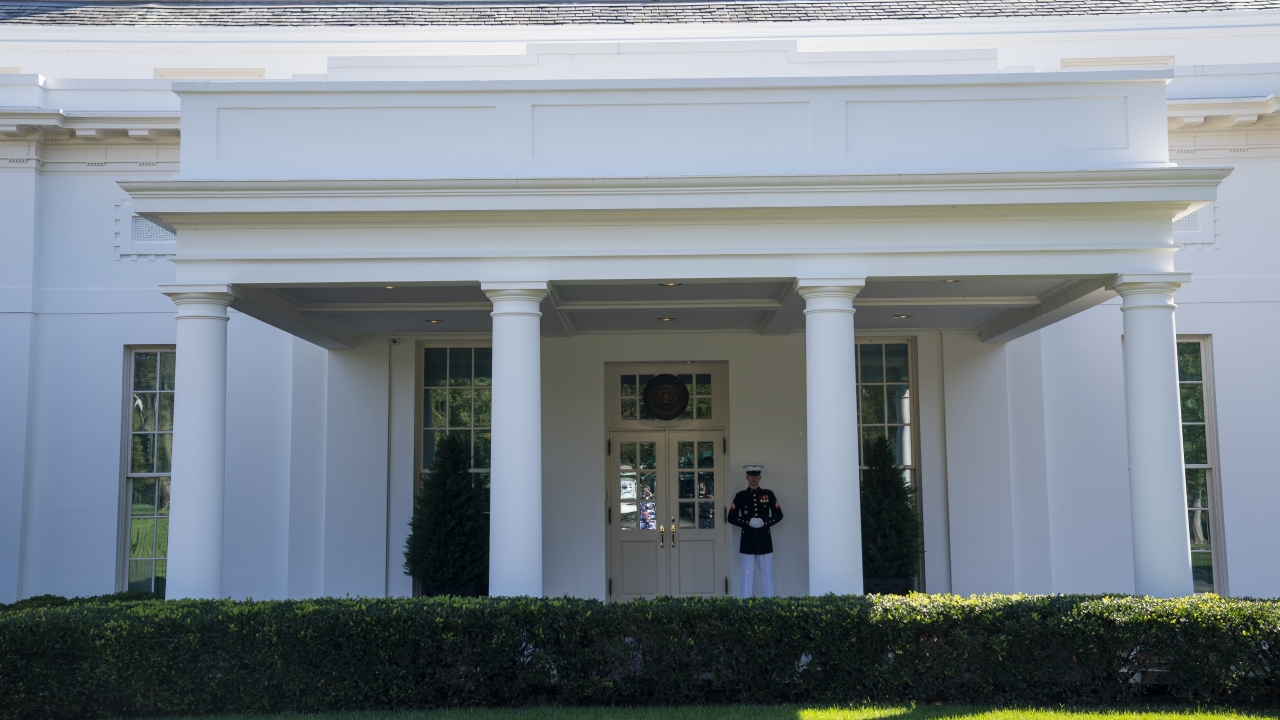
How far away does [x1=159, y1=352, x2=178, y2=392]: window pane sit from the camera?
480 inches

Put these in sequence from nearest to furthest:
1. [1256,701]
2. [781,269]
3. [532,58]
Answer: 1. [1256,701]
2. [781,269]
3. [532,58]

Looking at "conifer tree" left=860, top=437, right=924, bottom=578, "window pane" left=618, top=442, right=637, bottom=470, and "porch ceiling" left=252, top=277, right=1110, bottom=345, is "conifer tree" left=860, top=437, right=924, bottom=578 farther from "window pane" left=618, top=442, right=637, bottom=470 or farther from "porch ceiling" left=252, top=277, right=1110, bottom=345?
"window pane" left=618, top=442, right=637, bottom=470

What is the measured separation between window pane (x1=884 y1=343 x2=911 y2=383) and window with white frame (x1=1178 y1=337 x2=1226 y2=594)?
3329 mm

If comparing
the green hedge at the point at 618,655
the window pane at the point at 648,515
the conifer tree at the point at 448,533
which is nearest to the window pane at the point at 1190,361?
the green hedge at the point at 618,655

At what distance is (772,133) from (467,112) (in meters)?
2.68

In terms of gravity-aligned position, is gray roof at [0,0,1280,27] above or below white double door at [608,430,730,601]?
above

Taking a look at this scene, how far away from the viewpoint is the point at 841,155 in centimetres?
837

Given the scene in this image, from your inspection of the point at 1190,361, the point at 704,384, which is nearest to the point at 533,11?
the point at 704,384

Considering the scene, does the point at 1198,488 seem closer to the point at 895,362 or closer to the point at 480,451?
the point at 895,362

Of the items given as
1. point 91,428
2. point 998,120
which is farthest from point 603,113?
point 91,428

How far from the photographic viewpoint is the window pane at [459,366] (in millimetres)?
12508

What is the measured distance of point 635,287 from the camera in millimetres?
9344

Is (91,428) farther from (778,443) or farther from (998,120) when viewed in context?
(998,120)

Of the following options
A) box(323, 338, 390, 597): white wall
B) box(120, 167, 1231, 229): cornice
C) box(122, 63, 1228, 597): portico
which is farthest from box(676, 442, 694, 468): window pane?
box(120, 167, 1231, 229): cornice
